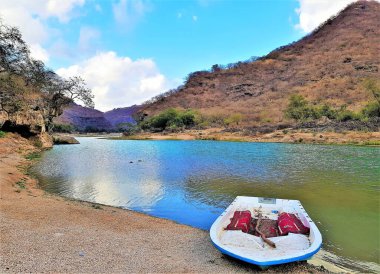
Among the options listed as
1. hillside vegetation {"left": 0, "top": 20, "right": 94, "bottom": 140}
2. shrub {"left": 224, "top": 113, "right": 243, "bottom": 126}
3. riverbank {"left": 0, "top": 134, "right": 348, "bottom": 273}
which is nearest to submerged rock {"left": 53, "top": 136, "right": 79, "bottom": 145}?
hillside vegetation {"left": 0, "top": 20, "right": 94, "bottom": 140}

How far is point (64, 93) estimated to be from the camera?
49406 millimetres

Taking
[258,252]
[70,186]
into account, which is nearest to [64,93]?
[70,186]

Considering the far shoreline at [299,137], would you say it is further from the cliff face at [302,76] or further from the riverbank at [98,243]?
the riverbank at [98,243]

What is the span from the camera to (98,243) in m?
7.77

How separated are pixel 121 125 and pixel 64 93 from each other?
113 m

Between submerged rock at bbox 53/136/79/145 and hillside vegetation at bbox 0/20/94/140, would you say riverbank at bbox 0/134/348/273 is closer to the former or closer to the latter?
hillside vegetation at bbox 0/20/94/140

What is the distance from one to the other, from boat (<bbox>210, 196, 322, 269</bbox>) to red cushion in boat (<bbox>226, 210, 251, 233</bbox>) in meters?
0.11

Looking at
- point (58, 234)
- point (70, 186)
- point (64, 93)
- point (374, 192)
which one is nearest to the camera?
point (58, 234)

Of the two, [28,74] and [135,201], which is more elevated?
[28,74]

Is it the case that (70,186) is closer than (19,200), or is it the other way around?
(19,200)

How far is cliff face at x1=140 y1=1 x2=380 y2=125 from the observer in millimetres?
100125

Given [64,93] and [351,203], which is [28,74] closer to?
[64,93]

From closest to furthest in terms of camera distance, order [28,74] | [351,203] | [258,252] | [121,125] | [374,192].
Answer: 1. [258,252]
2. [351,203]
3. [374,192]
4. [28,74]
5. [121,125]

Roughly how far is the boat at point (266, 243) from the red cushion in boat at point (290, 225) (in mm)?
95
